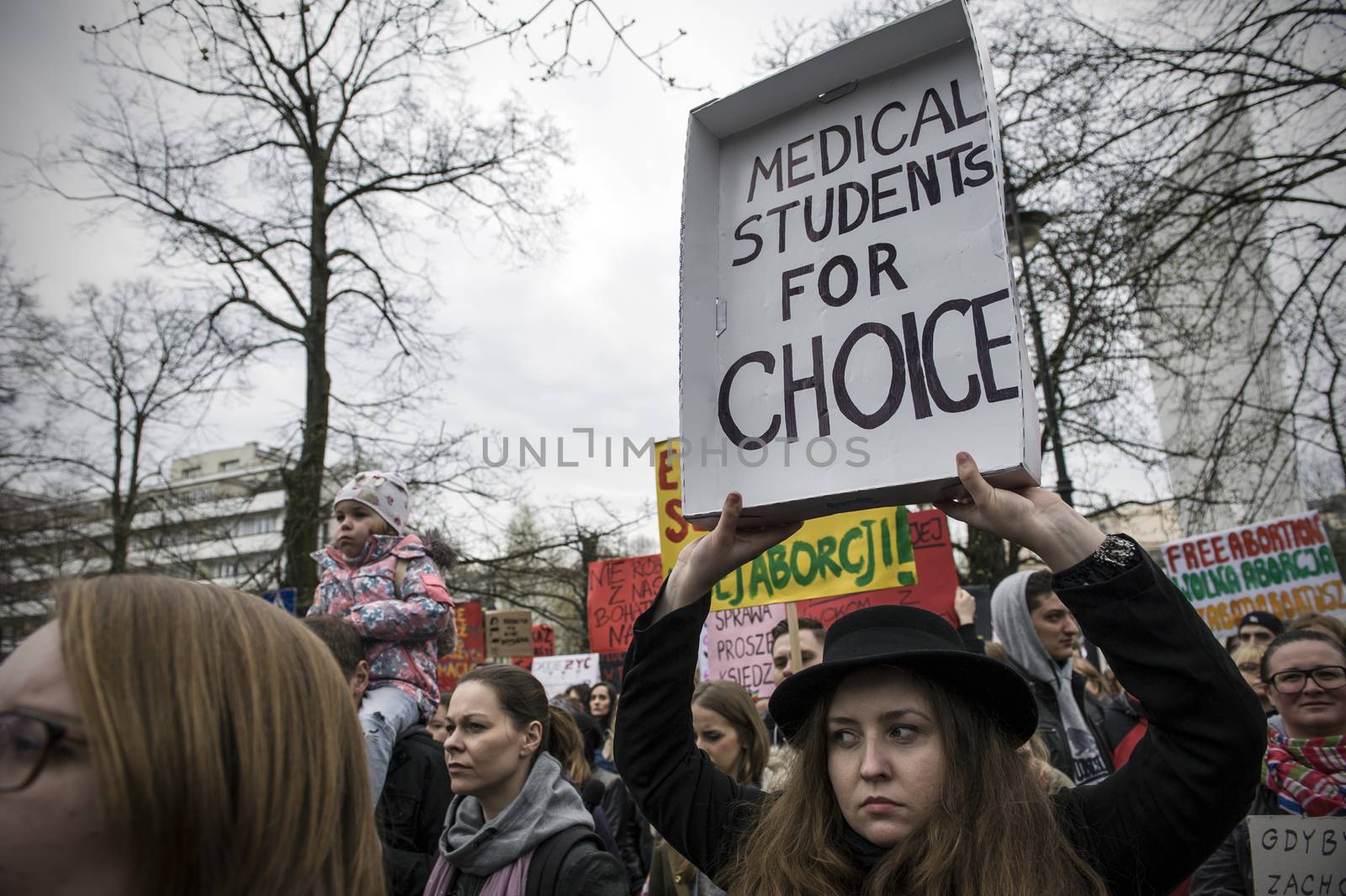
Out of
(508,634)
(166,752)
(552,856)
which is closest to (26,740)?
(166,752)

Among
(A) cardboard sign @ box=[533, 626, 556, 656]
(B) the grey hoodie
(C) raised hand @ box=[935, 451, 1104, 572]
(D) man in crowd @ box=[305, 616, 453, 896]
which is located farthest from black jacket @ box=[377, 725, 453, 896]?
(A) cardboard sign @ box=[533, 626, 556, 656]

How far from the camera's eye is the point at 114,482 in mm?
13367

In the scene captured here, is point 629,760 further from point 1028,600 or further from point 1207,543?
point 1207,543

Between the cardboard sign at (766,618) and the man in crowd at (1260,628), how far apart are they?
167 cm

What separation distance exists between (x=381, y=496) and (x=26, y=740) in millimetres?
2877

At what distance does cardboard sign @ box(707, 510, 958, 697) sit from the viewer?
19.9 feet

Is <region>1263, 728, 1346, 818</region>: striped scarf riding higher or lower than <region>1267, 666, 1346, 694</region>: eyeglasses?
lower

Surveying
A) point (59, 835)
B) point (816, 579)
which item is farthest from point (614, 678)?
point (59, 835)

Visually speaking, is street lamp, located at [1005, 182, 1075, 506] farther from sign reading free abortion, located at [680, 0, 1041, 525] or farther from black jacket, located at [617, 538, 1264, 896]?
black jacket, located at [617, 538, 1264, 896]

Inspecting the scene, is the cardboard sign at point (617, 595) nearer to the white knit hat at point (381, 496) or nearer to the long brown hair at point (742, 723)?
the long brown hair at point (742, 723)

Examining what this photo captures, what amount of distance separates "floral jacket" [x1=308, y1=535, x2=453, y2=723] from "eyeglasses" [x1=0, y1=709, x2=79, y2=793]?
2.50 meters

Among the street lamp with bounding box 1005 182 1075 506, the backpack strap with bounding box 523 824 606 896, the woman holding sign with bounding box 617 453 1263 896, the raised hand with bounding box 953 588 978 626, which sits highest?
the street lamp with bounding box 1005 182 1075 506

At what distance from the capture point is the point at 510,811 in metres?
2.87

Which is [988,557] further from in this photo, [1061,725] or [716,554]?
[716,554]
